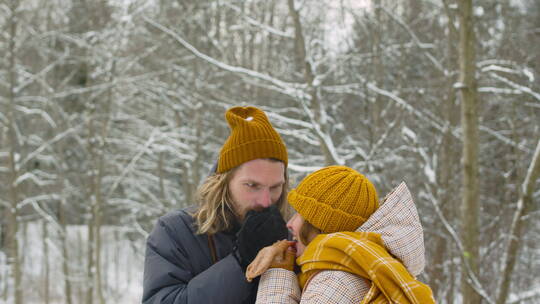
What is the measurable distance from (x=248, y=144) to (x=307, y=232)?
0.46m

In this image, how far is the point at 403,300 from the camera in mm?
1438

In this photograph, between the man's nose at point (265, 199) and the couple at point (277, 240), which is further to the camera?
the man's nose at point (265, 199)

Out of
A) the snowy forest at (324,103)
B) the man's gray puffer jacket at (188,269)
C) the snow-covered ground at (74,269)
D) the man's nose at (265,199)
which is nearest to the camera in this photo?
the man's gray puffer jacket at (188,269)

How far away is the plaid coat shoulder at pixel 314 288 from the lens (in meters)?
1.50

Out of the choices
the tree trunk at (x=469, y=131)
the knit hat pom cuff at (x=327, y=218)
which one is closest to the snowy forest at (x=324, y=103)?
the tree trunk at (x=469, y=131)

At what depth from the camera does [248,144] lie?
6.61ft

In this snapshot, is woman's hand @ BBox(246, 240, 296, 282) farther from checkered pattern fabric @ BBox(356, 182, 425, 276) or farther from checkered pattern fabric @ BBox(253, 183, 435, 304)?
checkered pattern fabric @ BBox(356, 182, 425, 276)

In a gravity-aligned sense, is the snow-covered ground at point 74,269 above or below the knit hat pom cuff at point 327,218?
below

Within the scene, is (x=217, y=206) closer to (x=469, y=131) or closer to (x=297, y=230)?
(x=297, y=230)

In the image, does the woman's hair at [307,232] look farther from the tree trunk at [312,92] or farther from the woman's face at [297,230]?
the tree trunk at [312,92]

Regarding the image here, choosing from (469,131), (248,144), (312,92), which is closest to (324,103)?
(312,92)

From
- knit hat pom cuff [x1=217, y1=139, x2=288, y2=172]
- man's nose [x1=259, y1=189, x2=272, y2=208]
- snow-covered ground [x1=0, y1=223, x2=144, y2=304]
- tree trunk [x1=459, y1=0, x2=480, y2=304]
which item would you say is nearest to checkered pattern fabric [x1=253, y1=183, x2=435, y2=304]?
man's nose [x1=259, y1=189, x2=272, y2=208]

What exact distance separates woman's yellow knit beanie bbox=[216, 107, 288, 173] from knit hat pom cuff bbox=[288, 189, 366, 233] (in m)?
0.37

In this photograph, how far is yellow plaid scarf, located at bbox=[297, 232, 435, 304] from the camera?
145 centimetres
